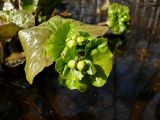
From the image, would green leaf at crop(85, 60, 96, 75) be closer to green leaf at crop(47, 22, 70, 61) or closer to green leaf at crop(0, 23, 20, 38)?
green leaf at crop(47, 22, 70, 61)

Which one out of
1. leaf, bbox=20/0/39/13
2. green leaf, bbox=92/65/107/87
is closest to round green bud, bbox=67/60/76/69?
green leaf, bbox=92/65/107/87

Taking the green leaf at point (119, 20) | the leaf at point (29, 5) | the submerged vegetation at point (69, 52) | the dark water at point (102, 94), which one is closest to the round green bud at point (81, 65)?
the submerged vegetation at point (69, 52)

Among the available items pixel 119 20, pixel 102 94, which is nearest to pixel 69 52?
pixel 102 94

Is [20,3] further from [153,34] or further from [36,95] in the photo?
[153,34]

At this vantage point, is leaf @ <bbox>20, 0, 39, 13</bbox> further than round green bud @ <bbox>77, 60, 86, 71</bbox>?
Yes

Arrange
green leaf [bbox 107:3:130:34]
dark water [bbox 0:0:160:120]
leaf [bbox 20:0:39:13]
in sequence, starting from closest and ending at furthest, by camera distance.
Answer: dark water [bbox 0:0:160:120] < leaf [bbox 20:0:39:13] < green leaf [bbox 107:3:130:34]

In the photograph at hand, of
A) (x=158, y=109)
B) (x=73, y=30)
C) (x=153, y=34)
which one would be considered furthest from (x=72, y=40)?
(x=153, y=34)

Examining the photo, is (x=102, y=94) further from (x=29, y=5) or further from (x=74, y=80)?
(x=29, y=5)
